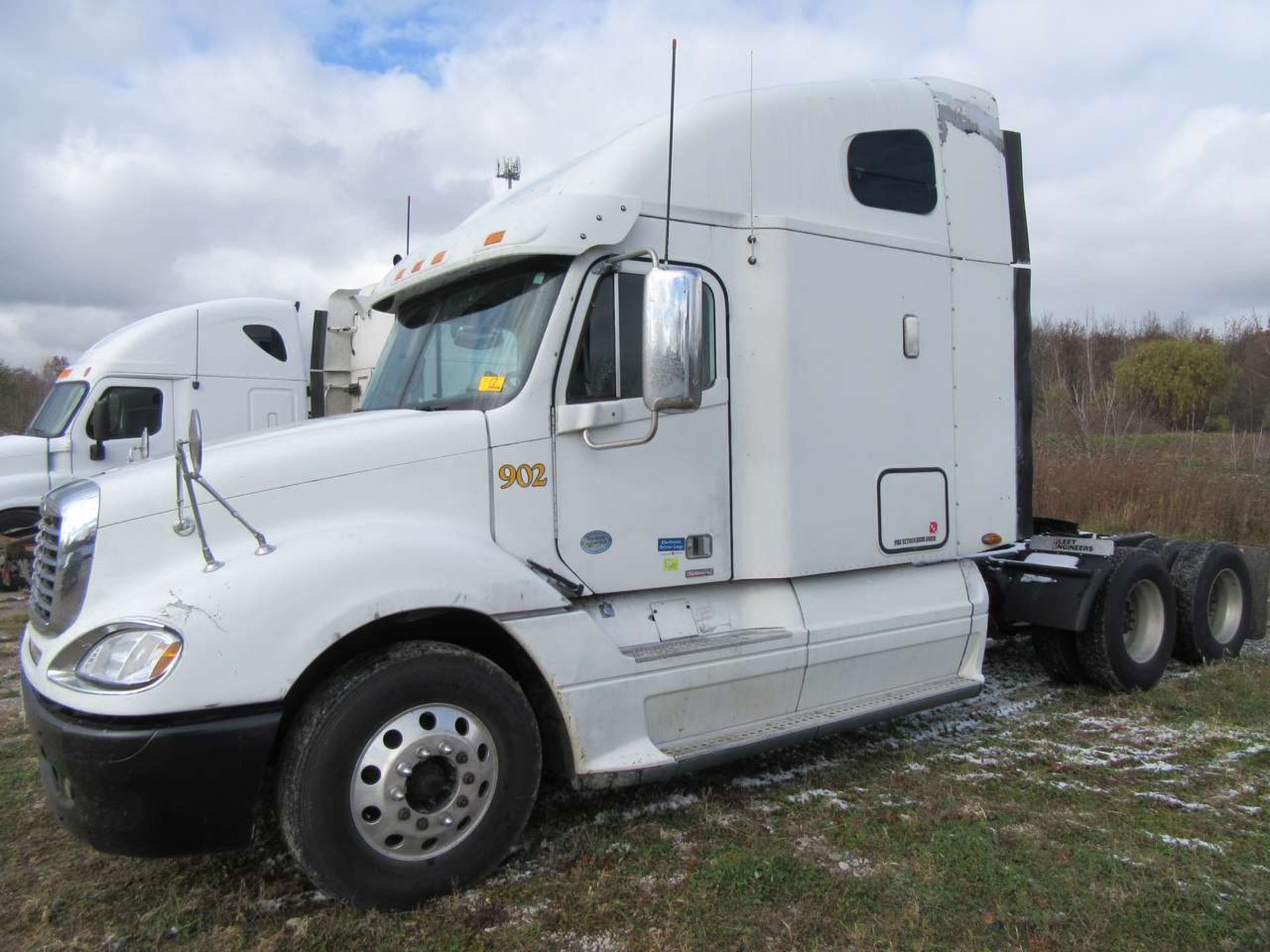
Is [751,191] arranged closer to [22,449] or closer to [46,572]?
[46,572]

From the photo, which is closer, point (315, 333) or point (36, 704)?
point (36, 704)

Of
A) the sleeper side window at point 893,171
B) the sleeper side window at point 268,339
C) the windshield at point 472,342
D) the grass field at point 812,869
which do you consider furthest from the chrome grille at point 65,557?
the sleeper side window at point 268,339

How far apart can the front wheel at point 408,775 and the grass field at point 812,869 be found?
Answer: 163mm

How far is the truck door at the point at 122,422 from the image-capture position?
34.7 feet

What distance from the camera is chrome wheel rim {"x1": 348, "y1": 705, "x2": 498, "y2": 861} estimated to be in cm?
331

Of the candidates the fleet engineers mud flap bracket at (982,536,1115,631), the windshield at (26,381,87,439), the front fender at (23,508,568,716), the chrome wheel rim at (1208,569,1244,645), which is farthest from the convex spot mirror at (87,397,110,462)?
the chrome wheel rim at (1208,569,1244,645)

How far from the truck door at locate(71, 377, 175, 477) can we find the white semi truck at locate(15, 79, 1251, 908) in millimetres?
7160

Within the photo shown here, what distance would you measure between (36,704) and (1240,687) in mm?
7064

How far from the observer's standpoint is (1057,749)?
5246 mm

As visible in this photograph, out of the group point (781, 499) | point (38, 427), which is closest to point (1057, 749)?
point (781, 499)

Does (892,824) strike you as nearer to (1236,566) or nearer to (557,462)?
(557,462)

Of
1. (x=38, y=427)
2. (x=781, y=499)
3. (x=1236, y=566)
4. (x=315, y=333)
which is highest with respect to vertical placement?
(x=315, y=333)

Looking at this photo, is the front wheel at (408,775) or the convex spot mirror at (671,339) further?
the convex spot mirror at (671,339)

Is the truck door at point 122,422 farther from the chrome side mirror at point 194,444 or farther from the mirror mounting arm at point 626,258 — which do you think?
the chrome side mirror at point 194,444
